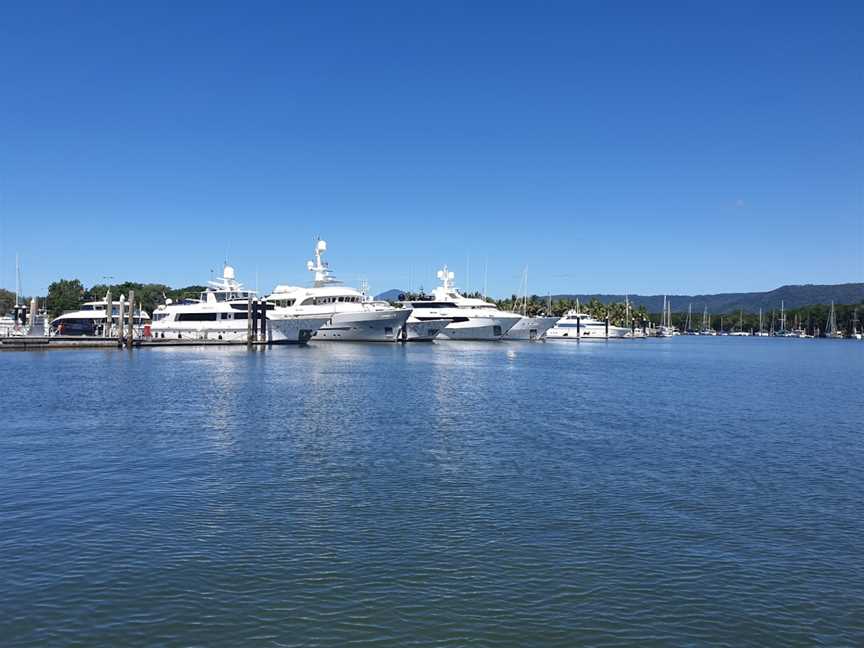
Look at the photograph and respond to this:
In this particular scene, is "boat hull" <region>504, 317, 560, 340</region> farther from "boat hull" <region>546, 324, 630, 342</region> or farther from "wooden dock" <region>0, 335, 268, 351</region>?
"wooden dock" <region>0, 335, 268, 351</region>

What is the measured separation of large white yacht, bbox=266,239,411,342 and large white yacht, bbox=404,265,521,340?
48.3 feet

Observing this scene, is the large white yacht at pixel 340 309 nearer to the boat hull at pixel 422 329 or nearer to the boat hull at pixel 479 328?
the boat hull at pixel 422 329

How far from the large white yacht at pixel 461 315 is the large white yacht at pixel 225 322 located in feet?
92.5

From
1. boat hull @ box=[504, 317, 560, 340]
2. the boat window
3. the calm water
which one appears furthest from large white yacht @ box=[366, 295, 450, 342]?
the calm water

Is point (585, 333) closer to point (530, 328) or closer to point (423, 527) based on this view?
point (530, 328)

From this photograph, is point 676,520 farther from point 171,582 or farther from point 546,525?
point 171,582

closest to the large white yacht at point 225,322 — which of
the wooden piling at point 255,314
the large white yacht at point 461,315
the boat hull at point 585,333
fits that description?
the wooden piling at point 255,314

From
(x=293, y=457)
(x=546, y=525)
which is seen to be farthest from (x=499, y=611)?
(x=293, y=457)

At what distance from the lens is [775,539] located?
55.7 ft

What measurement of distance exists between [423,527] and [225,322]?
88.8 meters

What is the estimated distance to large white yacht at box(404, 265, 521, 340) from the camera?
12769 centimetres

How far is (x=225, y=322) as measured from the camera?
101 m

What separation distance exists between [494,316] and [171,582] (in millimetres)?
117583

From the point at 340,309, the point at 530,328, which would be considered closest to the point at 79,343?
the point at 340,309
